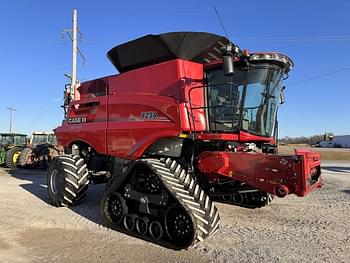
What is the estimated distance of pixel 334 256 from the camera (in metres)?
5.48

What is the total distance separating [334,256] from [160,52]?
4.84m

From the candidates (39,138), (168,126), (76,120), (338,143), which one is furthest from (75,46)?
(338,143)

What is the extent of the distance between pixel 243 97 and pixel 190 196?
2.14 meters

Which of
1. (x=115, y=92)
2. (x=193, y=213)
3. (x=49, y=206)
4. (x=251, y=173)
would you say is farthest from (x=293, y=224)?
(x=49, y=206)

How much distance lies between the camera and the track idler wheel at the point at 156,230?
6.20 metres

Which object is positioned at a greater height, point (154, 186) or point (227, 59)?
point (227, 59)

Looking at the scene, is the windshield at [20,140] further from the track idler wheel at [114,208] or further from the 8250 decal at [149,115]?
the track idler wheel at [114,208]

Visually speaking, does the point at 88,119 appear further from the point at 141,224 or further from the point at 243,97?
the point at 243,97

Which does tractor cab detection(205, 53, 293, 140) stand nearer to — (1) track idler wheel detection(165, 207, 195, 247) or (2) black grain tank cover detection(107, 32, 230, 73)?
(2) black grain tank cover detection(107, 32, 230, 73)

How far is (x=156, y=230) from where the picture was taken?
6.30m

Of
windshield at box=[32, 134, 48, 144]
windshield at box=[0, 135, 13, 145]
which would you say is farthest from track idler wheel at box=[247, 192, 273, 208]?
windshield at box=[0, 135, 13, 145]

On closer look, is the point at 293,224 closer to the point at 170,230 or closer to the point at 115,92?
the point at 170,230

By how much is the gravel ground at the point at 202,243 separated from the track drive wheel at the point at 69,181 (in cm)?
23

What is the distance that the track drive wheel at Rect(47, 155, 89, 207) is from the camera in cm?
874
